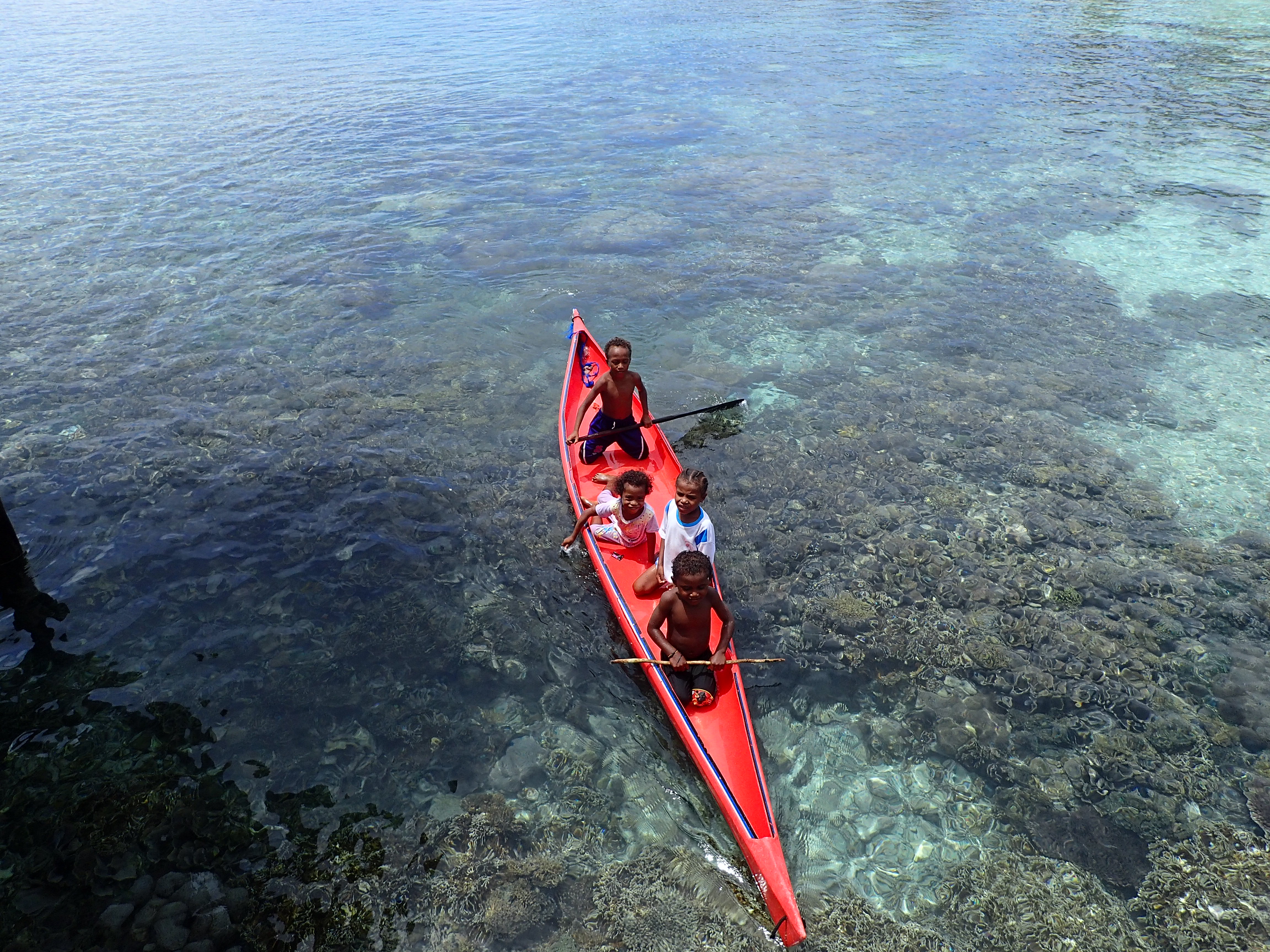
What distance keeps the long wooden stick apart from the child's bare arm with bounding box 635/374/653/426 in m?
3.38

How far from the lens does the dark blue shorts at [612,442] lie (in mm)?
10117

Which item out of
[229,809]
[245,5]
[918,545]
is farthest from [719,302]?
[245,5]

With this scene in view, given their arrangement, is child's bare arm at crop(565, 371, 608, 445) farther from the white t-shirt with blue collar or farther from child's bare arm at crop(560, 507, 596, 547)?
the white t-shirt with blue collar

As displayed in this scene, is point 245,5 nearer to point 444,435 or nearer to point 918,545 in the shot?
point 444,435

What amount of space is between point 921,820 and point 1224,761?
2816mm

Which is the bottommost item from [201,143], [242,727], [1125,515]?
[1125,515]

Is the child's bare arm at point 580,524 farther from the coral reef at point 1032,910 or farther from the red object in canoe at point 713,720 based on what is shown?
the coral reef at point 1032,910

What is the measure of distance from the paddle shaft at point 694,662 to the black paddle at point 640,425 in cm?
322

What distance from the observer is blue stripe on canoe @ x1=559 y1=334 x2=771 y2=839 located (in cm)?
606

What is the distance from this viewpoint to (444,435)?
37.1 feet

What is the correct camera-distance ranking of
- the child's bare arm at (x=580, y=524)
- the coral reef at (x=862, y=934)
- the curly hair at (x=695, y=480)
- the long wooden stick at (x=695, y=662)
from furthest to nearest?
the child's bare arm at (x=580, y=524) < the curly hair at (x=695, y=480) < the long wooden stick at (x=695, y=662) < the coral reef at (x=862, y=934)

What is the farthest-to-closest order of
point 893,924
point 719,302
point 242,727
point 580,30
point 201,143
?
point 580,30 → point 201,143 → point 719,302 → point 242,727 → point 893,924

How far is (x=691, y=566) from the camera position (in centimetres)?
655

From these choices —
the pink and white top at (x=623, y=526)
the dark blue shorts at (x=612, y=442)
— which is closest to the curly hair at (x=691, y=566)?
the pink and white top at (x=623, y=526)
